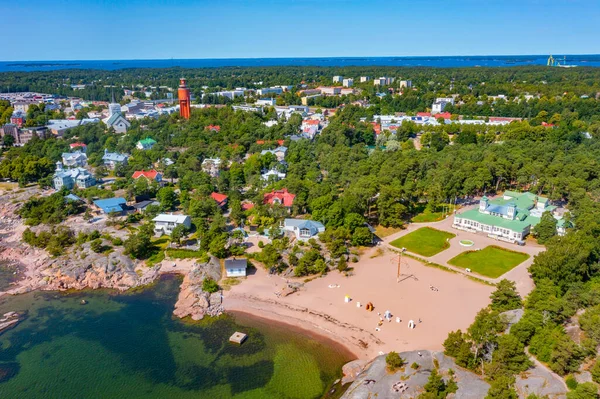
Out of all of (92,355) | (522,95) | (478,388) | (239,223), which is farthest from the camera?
(522,95)

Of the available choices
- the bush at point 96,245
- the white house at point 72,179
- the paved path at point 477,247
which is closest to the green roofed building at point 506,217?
the paved path at point 477,247

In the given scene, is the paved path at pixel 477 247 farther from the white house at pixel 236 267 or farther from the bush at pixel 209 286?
the bush at pixel 209 286

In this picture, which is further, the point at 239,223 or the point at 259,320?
the point at 239,223

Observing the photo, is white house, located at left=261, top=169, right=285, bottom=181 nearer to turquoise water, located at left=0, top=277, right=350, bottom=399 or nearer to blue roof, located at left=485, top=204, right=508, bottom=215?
blue roof, located at left=485, top=204, right=508, bottom=215

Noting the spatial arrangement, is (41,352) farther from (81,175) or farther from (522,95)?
(522,95)

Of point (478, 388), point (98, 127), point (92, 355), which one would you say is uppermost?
point (98, 127)

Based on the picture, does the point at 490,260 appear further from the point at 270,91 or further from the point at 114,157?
the point at 270,91

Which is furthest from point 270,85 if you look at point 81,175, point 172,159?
point 81,175
